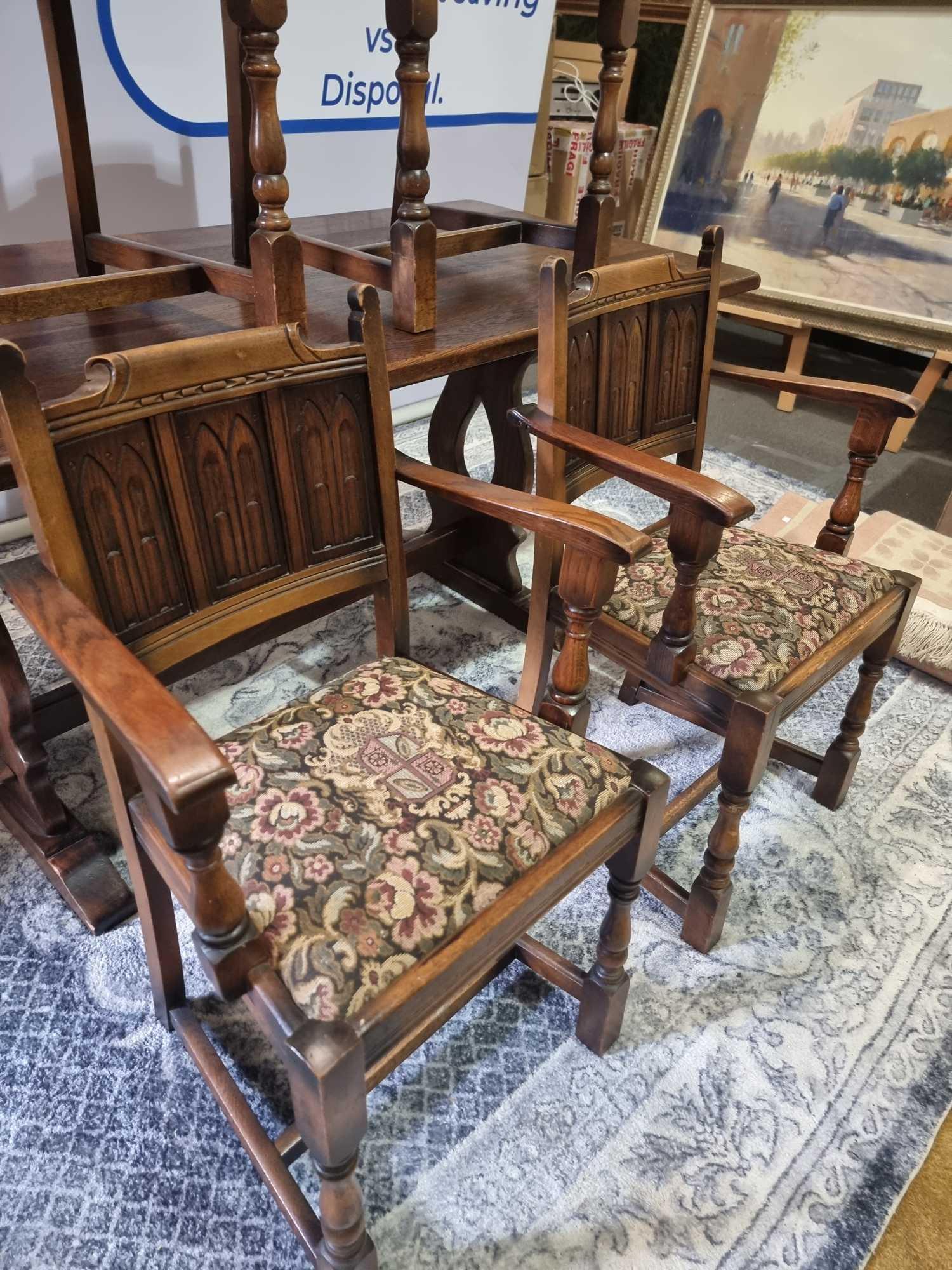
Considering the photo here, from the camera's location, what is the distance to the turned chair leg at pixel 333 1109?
29.5 inches

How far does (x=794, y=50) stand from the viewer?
3242mm

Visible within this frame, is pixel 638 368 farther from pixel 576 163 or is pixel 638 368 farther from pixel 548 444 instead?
pixel 576 163

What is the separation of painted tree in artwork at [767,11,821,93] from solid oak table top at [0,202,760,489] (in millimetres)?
1812

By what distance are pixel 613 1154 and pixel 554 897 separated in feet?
1.48

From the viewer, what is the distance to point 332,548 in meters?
1.23

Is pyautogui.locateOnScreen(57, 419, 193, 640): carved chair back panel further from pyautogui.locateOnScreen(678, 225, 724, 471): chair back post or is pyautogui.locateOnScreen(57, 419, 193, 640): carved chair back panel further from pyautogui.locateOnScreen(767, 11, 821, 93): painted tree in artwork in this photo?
pyautogui.locateOnScreen(767, 11, 821, 93): painted tree in artwork

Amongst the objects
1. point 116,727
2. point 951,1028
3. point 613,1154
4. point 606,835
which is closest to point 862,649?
point 951,1028

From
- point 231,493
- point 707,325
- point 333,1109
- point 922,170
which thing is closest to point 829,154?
point 922,170

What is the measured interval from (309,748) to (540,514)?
16.8 inches

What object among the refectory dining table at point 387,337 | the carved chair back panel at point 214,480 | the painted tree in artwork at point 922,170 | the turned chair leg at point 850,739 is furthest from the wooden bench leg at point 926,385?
the carved chair back panel at point 214,480

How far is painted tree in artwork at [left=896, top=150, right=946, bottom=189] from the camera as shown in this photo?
10.0 ft

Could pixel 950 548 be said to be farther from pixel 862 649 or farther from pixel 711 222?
pixel 711 222

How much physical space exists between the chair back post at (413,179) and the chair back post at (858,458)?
78cm

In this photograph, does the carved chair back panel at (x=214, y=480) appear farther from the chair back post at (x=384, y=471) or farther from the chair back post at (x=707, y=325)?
the chair back post at (x=707, y=325)
